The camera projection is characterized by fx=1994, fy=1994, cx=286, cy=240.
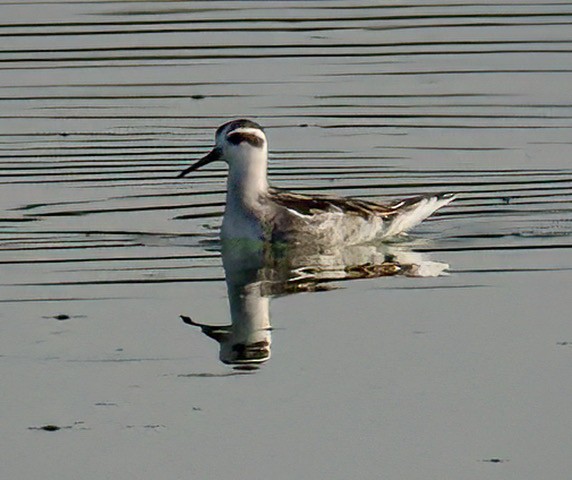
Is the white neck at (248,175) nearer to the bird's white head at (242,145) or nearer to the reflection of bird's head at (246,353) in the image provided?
the bird's white head at (242,145)

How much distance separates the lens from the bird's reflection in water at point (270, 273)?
46.4 ft

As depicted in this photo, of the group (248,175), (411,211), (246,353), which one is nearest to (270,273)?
(248,175)

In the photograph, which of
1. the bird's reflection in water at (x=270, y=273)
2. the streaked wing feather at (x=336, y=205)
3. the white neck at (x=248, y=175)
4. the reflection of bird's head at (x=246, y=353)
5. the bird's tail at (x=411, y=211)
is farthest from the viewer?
the white neck at (x=248, y=175)

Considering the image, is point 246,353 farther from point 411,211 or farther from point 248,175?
point 248,175

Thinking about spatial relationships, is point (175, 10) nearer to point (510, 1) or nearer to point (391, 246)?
point (510, 1)

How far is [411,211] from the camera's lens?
17.5 meters

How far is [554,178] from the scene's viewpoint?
19.1 meters

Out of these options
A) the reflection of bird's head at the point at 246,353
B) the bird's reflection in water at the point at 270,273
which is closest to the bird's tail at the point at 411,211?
the bird's reflection in water at the point at 270,273

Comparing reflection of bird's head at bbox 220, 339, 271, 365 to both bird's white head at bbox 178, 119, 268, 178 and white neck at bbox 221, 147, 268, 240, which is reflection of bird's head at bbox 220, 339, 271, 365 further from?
bird's white head at bbox 178, 119, 268, 178

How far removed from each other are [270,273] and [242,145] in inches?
64.1

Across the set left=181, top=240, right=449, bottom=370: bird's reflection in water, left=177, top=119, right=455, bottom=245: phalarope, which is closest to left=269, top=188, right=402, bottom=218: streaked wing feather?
left=177, top=119, right=455, bottom=245: phalarope

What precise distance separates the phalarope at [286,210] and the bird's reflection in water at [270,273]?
0.39ft

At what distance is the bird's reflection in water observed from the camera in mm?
14148

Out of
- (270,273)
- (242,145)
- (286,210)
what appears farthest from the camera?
(242,145)
